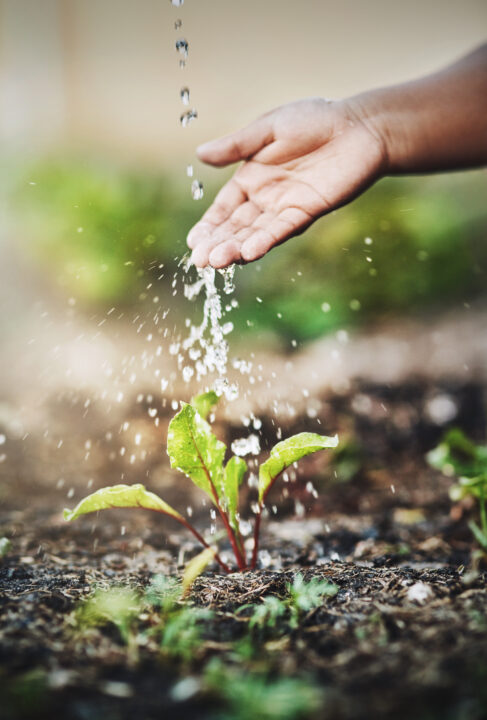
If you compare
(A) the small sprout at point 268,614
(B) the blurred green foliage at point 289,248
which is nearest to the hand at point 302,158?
(A) the small sprout at point 268,614

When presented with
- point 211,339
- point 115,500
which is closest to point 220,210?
point 115,500

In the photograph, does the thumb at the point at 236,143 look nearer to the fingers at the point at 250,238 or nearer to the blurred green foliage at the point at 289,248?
the fingers at the point at 250,238

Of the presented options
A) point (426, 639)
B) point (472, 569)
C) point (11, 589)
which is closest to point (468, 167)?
point (472, 569)

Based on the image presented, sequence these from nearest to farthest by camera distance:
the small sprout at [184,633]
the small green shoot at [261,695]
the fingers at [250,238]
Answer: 1. the small green shoot at [261,695]
2. the small sprout at [184,633]
3. the fingers at [250,238]

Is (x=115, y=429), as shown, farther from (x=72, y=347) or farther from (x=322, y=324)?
(x=322, y=324)

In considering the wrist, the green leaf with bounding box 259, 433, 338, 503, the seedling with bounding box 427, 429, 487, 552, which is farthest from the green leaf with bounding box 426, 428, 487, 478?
the wrist

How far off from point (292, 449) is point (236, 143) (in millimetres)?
1203

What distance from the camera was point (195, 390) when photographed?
332 cm

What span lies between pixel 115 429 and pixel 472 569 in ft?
6.79

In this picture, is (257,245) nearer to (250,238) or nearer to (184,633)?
(250,238)

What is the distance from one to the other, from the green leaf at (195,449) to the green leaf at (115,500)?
13 centimetres

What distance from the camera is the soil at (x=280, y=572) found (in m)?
0.98

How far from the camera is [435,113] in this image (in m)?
1.96

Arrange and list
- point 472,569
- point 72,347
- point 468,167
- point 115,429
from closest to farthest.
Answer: point 472,569, point 468,167, point 115,429, point 72,347
